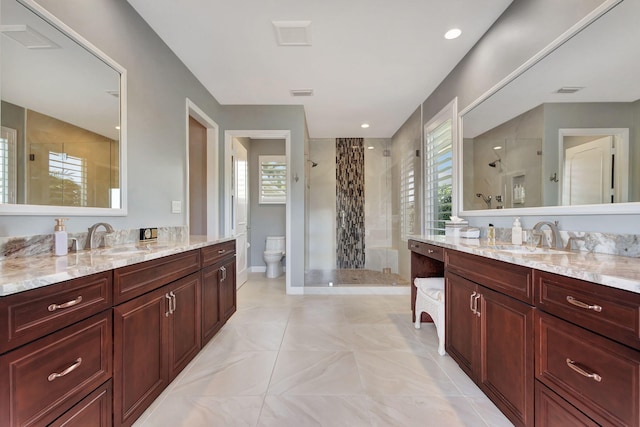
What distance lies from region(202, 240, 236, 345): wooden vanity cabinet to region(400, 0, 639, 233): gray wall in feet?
7.74

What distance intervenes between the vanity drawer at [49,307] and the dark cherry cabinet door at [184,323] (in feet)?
1.77

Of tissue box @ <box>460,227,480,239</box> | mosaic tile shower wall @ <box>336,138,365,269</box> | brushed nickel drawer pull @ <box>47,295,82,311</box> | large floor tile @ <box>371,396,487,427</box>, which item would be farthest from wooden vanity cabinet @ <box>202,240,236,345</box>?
mosaic tile shower wall @ <box>336,138,365,269</box>

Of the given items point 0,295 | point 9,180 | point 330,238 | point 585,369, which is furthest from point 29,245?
point 330,238

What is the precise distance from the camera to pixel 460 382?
1692 millimetres

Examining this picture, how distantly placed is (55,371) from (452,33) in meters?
3.14

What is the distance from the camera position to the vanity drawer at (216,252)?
2059mm

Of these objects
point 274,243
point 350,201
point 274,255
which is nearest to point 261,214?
point 274,243

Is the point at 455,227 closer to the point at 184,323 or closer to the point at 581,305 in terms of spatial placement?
the point at 581,305

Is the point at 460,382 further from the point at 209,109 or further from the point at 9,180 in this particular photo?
the point at 209,109

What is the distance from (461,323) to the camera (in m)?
1.76

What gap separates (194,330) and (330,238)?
11.5 ft

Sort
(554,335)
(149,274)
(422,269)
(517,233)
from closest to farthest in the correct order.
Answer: (554,335) → (149,274) → (517,233) → (422,269)

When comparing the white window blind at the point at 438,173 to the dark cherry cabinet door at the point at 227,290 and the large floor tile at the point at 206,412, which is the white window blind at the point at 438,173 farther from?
the large floor tile at the point at 206,412

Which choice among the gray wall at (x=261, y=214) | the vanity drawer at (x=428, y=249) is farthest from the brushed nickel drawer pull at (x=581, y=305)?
the gray wall at (x=261, y=214)
